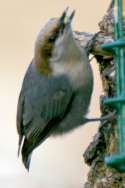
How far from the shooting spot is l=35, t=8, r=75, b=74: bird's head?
4.43 m

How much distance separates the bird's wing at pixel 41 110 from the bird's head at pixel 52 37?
4.1 inches

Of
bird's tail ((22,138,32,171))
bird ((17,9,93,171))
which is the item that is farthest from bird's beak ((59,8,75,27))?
bird's tail ((22,138,32,171))

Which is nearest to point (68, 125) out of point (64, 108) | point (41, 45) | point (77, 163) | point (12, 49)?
point (64, 108)

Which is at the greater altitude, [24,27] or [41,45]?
[41,45]

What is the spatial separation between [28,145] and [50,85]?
0.26m

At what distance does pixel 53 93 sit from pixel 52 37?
309mm

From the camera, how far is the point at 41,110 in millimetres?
4723

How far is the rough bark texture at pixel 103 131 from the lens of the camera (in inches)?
172

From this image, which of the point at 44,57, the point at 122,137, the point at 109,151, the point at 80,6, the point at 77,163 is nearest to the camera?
the point at 122,137

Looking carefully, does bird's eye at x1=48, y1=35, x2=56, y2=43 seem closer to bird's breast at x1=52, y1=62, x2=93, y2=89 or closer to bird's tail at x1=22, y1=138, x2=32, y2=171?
bird's breast at x1=52, y1=62, x2=93, y2=89

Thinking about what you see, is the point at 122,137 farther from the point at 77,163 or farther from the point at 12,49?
the point at 12,49

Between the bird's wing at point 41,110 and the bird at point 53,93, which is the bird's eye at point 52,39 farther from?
the bird's wing at point 41,110

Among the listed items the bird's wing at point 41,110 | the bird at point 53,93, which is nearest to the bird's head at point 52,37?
the bird at point 53,93

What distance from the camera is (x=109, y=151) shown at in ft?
14.3
